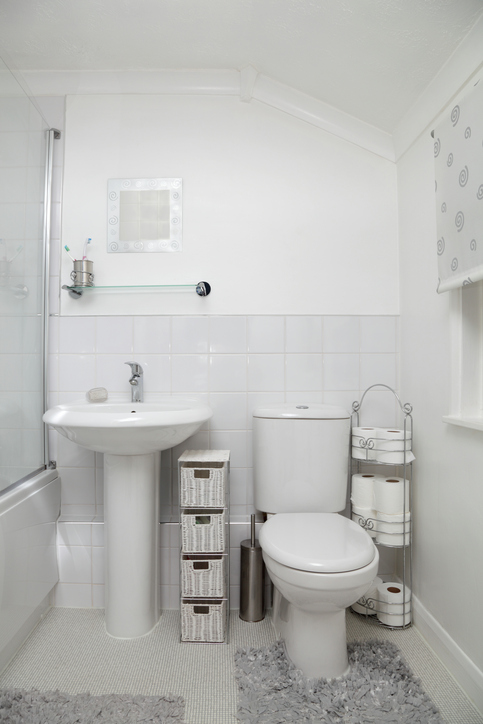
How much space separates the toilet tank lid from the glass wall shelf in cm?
55

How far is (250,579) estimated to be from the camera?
5.41 ft

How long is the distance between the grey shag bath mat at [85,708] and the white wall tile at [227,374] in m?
1.05

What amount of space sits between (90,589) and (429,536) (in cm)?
136

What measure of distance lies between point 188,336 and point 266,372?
0.37 m

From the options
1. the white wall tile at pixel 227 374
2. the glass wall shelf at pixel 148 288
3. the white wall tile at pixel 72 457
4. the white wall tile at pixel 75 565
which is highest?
the glass wall shelf at pixel 148 288

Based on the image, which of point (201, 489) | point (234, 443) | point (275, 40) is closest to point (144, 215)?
point (275, 40)

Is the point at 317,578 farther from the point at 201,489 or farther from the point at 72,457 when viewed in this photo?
the point at 72,457

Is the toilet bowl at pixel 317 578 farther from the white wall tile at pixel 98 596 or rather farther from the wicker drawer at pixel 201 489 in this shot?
the white wall tile at pixel 98 596

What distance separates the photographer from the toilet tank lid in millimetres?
1596

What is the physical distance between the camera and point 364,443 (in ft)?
5.44

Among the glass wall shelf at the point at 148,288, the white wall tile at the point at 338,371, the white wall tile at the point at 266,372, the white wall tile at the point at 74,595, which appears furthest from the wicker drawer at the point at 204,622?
the glass wall shelf at the point at 148,288

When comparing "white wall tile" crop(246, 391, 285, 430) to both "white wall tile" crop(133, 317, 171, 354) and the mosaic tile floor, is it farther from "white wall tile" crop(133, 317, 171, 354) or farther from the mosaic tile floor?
the mosaic tile floor

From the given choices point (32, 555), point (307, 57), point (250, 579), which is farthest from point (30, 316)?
point (307, 57)

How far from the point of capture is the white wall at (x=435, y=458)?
4.12 feet
